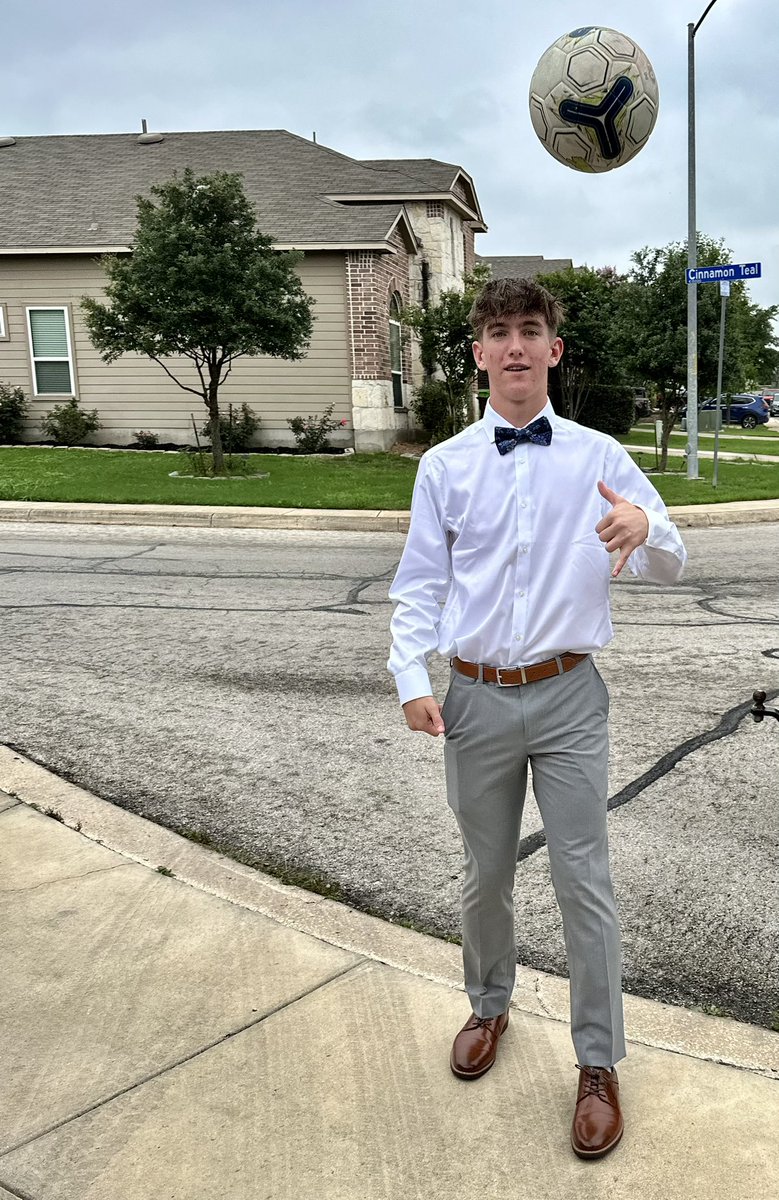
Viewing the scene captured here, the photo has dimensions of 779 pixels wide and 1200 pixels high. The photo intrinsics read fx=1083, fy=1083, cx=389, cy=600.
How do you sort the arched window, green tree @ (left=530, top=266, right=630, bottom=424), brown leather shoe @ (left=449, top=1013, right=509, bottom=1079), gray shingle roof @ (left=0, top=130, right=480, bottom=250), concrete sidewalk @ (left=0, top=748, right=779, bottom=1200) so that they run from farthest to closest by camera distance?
green tree @ (left=530, top=266, right=630, bottom=424)
the arched window
gray shingle roof @ (left=0, top=130, right=480, bottom=250)
brown leather shoe @ (left=449, top=1013, right=509, bottom=1079)
concrete sidewalk @ (left=0, top=748, right=779, bottom=1200)

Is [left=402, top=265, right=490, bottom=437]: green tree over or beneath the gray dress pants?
over

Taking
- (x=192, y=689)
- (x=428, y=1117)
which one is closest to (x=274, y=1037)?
(x=428, y=1117)

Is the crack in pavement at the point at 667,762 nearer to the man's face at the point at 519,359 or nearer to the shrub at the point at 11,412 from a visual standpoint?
the man's face at the point at 519,359

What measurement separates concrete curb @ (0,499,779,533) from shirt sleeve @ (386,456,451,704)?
11.6 m

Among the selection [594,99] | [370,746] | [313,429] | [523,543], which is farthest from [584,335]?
[523,543]

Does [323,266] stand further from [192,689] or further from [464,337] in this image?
[192,689]

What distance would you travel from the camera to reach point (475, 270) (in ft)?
88.3

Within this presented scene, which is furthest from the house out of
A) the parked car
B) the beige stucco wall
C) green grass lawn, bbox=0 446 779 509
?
the parked car

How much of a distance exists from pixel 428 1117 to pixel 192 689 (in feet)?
13.7

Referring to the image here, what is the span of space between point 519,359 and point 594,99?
7.92 meters

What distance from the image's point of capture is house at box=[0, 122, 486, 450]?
23.3 meters

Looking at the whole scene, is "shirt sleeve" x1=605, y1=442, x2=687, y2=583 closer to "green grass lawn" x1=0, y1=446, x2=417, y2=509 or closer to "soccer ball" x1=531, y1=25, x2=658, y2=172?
"soccer ball" x1=531, y1=25, x2=658, y2=172

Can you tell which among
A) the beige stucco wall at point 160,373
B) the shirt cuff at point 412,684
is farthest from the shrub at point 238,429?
the shirt cuff at point 412,684

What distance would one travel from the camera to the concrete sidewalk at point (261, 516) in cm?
1463
